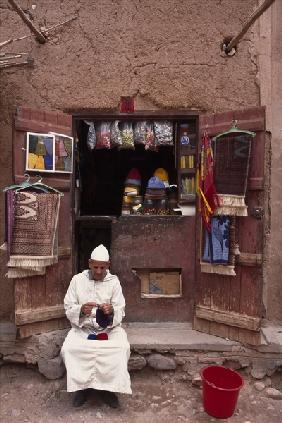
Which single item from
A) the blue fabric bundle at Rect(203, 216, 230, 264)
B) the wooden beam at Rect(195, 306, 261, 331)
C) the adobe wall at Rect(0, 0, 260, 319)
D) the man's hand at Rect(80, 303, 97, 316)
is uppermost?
the adobe wall at Rect(0, 0, 260, 319)

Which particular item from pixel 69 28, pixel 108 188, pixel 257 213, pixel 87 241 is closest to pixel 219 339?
pixel 257 213

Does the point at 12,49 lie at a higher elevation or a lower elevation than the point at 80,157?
higher

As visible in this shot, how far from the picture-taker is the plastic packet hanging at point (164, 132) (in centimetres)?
462

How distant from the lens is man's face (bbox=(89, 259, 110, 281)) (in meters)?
3.94

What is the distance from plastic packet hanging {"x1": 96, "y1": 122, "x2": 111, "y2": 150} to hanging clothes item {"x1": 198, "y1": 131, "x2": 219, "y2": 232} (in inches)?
41.7

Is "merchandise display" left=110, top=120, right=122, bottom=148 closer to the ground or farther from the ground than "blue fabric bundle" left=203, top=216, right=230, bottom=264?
farther from the ground

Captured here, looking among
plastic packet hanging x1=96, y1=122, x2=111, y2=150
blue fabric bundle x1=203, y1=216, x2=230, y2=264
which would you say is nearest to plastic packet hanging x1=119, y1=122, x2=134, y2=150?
plastic packet hanging x1=96, y1=122, x2=111, y2=150

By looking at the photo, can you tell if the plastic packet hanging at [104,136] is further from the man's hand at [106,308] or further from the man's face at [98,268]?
the man's hand at [106,308]

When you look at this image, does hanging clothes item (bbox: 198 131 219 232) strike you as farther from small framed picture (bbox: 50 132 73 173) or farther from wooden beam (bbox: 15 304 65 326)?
wooden beam (bbox: 15 304 65 326)

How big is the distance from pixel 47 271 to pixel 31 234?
49cm

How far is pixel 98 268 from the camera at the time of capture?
396 centimetres

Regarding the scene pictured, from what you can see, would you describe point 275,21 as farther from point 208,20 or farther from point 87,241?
point 87,241

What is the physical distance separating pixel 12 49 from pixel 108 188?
8.93 ft

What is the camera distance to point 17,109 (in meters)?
4.13
